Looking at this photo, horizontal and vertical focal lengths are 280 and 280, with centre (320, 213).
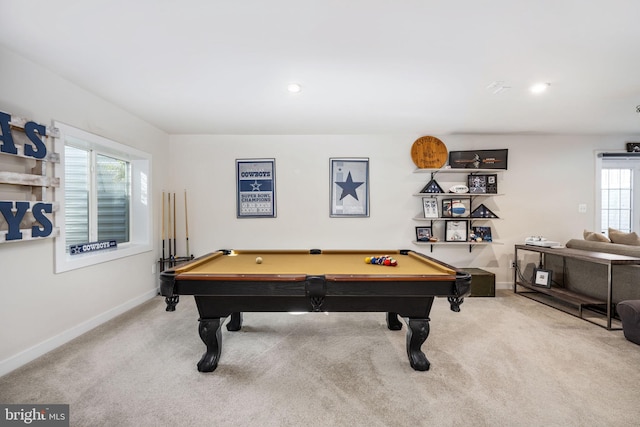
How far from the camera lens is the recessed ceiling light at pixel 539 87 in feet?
8.55

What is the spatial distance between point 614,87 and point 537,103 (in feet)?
1.90

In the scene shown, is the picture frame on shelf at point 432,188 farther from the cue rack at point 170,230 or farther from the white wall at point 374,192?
the cue rack at point 170,230

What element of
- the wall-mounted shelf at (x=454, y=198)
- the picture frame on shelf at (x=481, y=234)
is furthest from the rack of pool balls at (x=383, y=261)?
the picture frame on shelf at (x=481, y=234)

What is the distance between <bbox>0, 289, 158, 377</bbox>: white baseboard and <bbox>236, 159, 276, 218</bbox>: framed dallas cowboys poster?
1827mm

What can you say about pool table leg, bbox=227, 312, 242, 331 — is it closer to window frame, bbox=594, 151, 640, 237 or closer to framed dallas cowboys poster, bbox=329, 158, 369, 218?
framed dallas cowboys poster, bbox=329, 158, 369, 218

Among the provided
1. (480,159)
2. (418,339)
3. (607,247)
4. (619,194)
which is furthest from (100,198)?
(619,194)

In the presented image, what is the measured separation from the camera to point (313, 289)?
1.86m

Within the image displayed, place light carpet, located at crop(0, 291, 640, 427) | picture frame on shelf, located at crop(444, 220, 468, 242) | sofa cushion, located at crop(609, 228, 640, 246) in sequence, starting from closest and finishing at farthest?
light carpet, located at crop(0, 291, 640, 427)
sofa cushion, located at crop(609, 228, 640, 246)
picture frame on shelf, located at crop(444, 220, 468, 242)

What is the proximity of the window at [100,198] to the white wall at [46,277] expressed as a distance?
114 mm

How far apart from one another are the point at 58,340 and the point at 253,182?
9.01 ft

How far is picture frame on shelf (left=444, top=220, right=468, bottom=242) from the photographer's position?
416 centimetres

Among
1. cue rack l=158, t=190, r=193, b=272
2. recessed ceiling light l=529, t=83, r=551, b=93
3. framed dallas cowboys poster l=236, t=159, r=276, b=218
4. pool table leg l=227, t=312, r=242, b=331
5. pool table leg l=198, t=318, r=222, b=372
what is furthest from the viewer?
framed dallas cowboys poster l=236, t=159, r=276, b=218

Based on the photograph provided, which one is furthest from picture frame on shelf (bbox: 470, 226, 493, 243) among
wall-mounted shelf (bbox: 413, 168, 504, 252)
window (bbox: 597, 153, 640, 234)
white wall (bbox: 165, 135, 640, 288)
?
window (bbox: 597, 153, 640, 234)

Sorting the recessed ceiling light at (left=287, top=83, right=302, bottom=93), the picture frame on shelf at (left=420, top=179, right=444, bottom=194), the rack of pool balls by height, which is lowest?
the rack of pool balls
